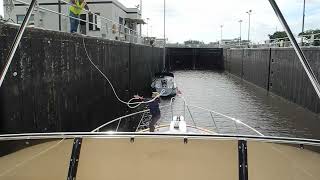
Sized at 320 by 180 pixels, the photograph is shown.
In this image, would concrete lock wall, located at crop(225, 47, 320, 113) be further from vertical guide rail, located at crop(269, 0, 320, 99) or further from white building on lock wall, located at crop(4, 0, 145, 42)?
vertical guide rail, located at crop(269, 0, 320, 99)

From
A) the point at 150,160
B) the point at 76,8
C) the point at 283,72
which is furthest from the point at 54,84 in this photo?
the point at 283,72

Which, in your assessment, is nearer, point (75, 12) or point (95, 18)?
point (75, 12)

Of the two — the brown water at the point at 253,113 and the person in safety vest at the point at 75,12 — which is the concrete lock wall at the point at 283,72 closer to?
the brown water at the point at 253,113

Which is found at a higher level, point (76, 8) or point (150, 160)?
point (76, 8)

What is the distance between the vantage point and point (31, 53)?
8125mm

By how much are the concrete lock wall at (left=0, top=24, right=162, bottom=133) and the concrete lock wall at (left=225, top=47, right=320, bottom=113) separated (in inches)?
474

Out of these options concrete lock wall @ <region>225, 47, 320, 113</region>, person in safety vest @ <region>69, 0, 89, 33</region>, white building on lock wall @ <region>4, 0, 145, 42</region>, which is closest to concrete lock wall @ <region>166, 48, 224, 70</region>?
white building on lock wall @ <region>4, 0, 145, 42</region>

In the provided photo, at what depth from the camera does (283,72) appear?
28812 millimetres

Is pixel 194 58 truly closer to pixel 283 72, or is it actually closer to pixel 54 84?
pixel 283 72

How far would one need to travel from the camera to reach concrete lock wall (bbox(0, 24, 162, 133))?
281 inches

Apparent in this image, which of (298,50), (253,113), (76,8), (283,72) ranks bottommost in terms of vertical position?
(253,113)

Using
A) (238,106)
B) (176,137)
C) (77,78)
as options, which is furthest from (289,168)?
(238,106)

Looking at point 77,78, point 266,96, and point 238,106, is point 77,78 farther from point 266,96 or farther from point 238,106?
point 266,96

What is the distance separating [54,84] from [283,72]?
23193mm
